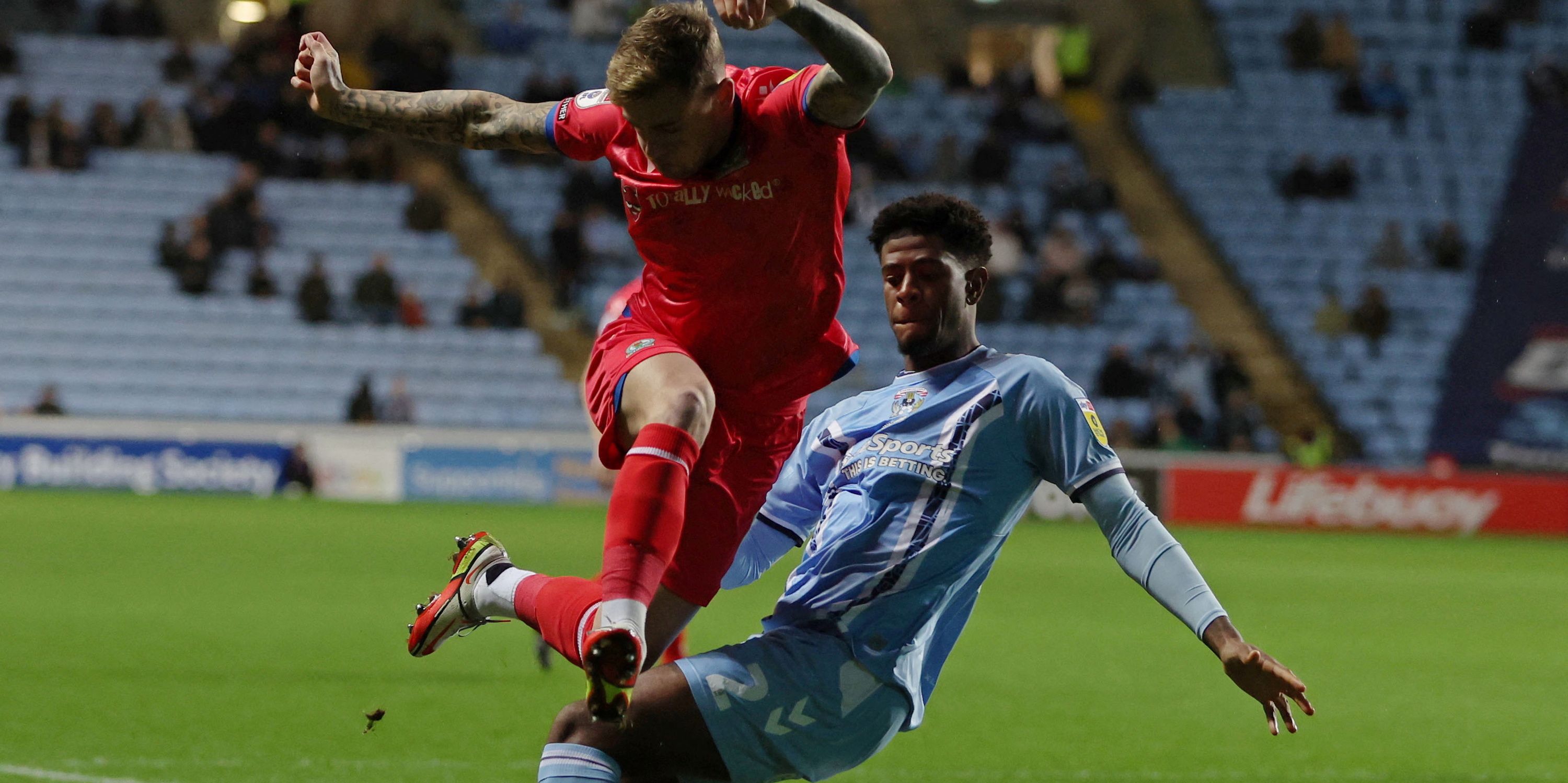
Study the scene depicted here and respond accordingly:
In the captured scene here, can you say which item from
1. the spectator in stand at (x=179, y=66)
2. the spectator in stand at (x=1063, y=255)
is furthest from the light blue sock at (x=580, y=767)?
the spectator in stand at (x=179, y=66)

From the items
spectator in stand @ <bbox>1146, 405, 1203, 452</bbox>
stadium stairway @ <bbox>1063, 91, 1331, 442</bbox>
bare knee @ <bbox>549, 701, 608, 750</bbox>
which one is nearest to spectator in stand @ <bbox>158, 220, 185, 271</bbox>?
spectator in stand @ <bbox>1146, 405, 1203, 452</bbox>

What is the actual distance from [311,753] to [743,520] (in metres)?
2.27

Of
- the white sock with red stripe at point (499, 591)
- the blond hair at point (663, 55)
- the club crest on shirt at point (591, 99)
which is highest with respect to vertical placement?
the blond hair at point (663, 55)

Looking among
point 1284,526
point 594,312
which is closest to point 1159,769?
point 1284,526

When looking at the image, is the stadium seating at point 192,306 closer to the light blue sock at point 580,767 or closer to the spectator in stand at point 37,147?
the spectator in stand at point 37,147

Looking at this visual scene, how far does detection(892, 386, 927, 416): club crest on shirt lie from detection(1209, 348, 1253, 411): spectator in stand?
19116mm

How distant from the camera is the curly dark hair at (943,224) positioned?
396 centimetres

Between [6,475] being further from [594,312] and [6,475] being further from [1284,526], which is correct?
[1284,526]

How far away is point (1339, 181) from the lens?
2631 centimetres

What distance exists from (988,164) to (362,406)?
33.1ft

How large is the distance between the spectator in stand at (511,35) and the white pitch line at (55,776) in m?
20.8

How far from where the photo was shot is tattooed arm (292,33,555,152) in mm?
5062

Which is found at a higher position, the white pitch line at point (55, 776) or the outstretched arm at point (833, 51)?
the outstretched arm at point (833, 51)

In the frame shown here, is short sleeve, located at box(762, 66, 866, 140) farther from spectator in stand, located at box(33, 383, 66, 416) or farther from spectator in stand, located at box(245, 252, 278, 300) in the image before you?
spectator in stand, located at box(245, 252, 278, 300)
